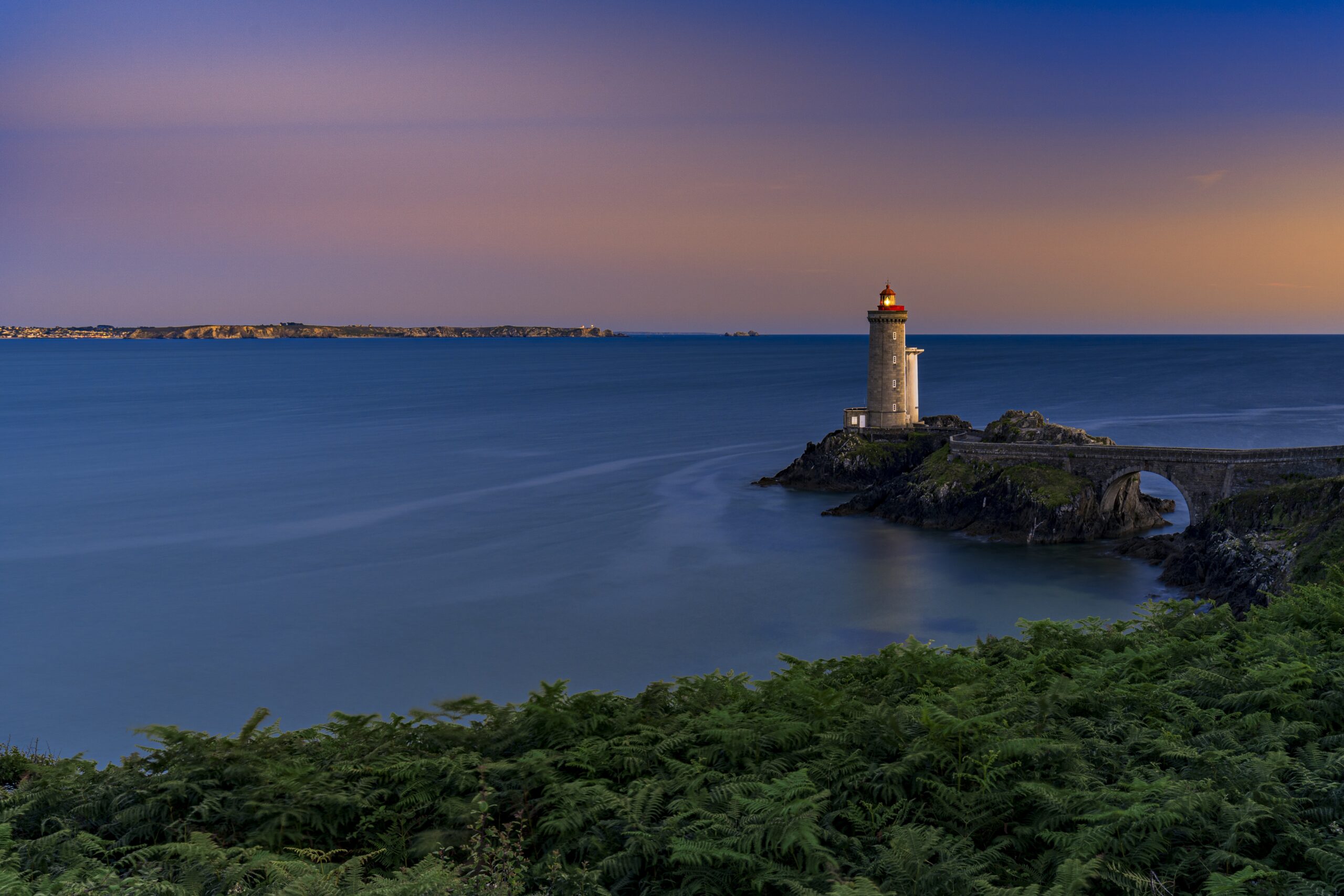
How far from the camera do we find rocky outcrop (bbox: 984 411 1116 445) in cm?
4731

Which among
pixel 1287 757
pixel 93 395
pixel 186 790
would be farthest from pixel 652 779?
pixel 93 395

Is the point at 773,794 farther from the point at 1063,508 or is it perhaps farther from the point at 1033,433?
the point at 1033,433

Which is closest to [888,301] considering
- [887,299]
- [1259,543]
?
[887,299]

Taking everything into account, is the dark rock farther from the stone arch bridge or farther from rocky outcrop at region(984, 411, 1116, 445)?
the stone arch bridge

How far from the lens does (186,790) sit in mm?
8672

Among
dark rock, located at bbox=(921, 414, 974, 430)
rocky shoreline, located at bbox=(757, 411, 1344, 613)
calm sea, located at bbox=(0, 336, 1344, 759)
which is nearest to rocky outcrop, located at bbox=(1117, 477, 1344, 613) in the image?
rocky shoreline, located at bbox=(757, 411, 1344, 613)

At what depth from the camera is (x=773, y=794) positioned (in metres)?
7.27

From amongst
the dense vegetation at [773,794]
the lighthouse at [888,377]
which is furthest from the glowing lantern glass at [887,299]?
the dense vegetation at [773,794]

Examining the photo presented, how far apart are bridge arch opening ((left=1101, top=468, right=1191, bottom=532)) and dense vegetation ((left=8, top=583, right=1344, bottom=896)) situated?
3589cm

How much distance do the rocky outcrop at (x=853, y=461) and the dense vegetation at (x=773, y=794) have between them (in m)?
47.0

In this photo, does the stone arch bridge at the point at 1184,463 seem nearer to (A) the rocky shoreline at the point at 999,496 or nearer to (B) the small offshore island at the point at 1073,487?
(B) the small offshore island at the point at 1073,487

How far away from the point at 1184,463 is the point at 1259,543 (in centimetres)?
1152

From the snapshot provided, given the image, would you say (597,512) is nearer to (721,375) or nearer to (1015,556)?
(1015,556)

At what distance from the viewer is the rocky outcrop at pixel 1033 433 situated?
155 feet
